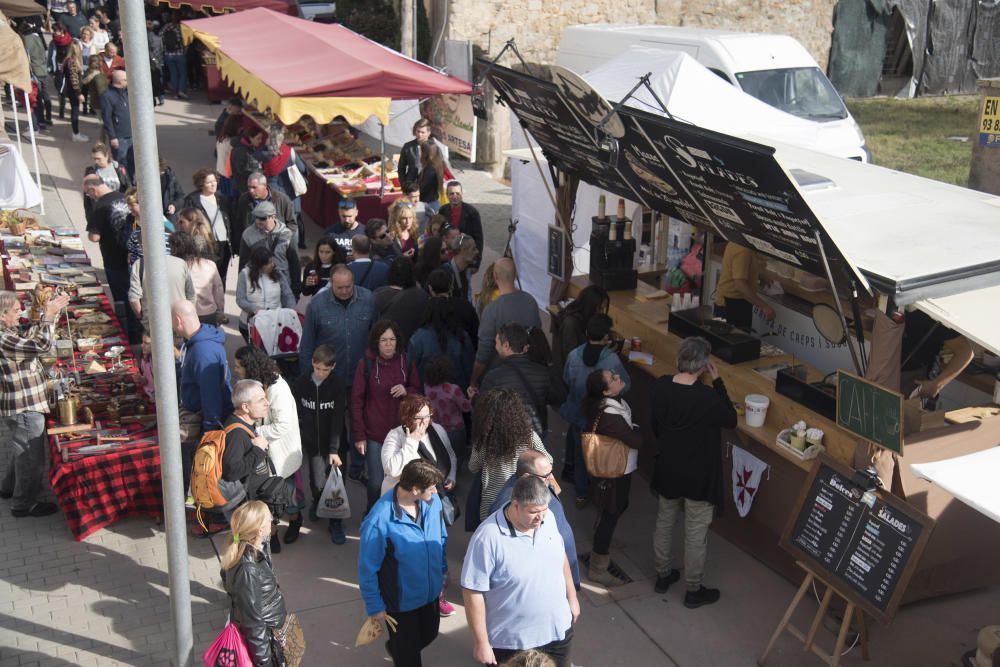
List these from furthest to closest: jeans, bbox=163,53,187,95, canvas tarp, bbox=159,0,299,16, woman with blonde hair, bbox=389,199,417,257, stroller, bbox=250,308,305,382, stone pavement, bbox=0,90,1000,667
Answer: jeans, bbox=163,53,187,95
canvas tarp, bbox=159,0,299,16
woman with blonde hair, bbox=389,199,417,257
stroller, bbox=250,308,305,382
stone pavement, bbox=0,90,1000,667

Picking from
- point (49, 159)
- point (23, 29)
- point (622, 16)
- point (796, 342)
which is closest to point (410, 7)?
point (622, 16)

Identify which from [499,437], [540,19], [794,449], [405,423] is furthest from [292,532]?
[540,19]

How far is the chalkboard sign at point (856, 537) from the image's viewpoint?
5.05m

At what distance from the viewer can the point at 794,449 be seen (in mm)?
5938

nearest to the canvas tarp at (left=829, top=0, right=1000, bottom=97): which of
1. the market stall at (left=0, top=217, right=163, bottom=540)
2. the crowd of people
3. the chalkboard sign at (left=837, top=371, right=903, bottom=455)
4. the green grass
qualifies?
the green grass

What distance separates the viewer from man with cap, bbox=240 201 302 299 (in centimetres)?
868

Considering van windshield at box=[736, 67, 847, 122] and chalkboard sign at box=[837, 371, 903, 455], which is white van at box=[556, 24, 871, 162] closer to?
van windshield at box=[736, 67, 847, 122]

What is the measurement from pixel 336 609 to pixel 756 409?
2838 mm

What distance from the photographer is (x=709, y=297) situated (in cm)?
798

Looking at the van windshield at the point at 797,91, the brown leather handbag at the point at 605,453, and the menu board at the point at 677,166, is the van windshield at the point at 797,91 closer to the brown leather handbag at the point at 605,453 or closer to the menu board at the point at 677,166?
the menu board at the point at 677,166

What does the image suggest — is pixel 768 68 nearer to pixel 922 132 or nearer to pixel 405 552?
pixel 922 132

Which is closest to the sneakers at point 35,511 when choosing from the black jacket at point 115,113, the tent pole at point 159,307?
the tent pole at point 159,307

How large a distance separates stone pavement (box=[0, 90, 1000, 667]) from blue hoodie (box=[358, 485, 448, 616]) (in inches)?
34.5

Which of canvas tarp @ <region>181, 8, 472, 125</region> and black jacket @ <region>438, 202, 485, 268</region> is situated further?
canvas tarp @ <region>181, 8, 472, 125</region>
